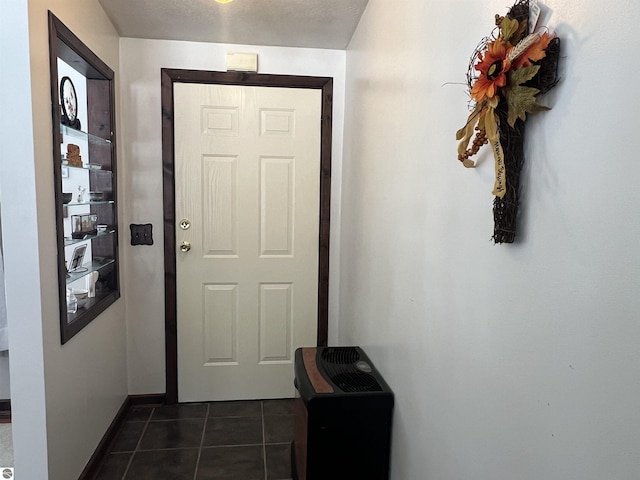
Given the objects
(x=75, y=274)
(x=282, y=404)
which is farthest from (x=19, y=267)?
(x=282, y=404)

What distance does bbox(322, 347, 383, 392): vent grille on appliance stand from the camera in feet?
5.55

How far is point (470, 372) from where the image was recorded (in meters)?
1.04

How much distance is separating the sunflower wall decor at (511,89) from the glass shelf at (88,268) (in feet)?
5.76

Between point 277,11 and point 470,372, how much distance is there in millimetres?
1894

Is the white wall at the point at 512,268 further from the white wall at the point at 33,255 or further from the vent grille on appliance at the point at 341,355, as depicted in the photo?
the white wall at the point at 33,255

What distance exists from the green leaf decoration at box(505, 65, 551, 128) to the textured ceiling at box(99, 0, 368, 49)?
1.51 m

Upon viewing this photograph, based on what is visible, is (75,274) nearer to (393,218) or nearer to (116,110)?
(116,110)

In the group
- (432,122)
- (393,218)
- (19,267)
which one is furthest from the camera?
(393,218)

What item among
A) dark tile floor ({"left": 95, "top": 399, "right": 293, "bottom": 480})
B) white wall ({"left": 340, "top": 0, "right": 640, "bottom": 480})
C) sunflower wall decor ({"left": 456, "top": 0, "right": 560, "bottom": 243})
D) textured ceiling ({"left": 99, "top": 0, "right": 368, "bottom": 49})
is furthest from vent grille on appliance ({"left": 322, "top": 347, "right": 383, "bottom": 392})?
textured ceiling ({"left": 99, "top": 0, "right": 368, "bottom": 49})

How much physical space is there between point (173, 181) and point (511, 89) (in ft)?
7.07

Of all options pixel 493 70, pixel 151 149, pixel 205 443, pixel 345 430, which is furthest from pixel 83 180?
pixel 493 70

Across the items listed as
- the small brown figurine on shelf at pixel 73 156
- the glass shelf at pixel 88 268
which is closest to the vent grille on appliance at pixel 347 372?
the glass shelf at pixel 88 268

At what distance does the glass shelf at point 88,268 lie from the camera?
1.91 meters

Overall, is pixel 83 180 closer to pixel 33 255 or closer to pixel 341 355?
pixel 33 255
